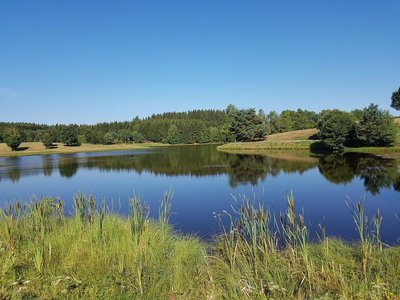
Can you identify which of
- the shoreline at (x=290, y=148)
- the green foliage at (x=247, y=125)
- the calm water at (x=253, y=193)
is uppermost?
the green foliage at (x=247, y=125)

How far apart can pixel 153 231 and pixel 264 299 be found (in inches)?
192

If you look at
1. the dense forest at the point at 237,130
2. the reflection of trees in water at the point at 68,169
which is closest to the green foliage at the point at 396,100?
the dense forest at the point at 237,130

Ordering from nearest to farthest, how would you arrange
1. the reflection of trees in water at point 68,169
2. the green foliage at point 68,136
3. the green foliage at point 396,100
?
the reflection of trees in water at point 68,169
the green foliage at point 396,100
the green foliage at point 68,136

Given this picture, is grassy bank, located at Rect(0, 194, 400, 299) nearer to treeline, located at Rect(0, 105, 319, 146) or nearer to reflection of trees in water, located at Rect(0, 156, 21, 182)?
reflection of trees in water, located at Rect(0, 156, 21, 182)

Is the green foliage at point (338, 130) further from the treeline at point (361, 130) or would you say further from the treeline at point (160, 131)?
the treeline at point (160, 131)

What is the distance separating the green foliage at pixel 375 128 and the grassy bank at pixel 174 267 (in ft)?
173

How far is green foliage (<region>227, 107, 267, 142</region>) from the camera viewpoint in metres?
93.8

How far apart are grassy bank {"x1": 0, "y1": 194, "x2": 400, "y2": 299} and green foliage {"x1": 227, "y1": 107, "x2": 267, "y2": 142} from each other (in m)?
85.1

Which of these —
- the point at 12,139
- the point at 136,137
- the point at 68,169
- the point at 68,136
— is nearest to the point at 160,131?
the point at 136,137

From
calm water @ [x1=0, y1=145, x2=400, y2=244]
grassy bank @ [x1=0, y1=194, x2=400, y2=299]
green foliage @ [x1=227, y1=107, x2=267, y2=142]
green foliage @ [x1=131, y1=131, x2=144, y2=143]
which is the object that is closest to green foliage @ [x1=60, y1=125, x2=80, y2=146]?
green foliage @ [x1=131, y1=131, x2=144, y2=143]

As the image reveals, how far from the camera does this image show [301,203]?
18906mm

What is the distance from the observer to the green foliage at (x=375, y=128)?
54875 mm

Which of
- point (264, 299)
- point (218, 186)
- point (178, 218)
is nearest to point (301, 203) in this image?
point (178, 218)

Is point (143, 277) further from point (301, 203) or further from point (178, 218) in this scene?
point (301, 203)
